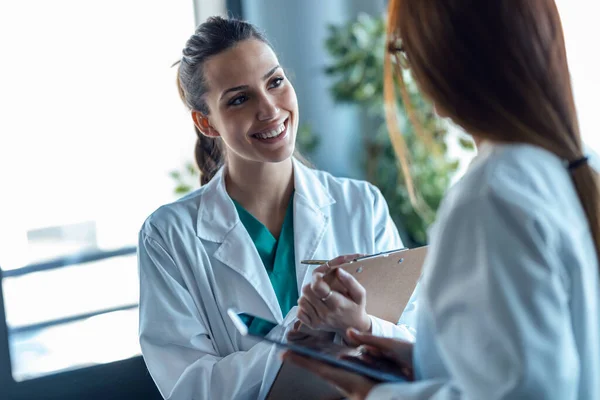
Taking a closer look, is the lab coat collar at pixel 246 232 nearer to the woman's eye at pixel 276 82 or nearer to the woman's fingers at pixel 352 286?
the woman's eye at pixel 276 82

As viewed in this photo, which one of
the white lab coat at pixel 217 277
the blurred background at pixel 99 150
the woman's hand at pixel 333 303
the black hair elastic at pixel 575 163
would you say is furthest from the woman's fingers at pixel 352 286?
the blurred background at pixel 99 150

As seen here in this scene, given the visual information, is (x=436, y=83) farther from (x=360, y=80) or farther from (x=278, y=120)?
(x=360, y=80)

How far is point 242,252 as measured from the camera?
165cm

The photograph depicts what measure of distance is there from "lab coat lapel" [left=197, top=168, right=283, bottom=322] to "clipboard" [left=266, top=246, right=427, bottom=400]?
0.25 meters

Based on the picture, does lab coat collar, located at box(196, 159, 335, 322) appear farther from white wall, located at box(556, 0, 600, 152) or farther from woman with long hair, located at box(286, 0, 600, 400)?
white wall, located at box(556, 0, 600, 152)

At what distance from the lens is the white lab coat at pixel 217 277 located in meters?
1.50

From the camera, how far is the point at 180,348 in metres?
1.55

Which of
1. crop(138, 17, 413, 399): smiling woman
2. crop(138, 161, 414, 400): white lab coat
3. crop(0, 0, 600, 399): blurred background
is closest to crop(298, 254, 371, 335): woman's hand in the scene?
crop(138, 161, 414, 400): white lab coat

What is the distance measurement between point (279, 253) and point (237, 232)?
0.12 meters

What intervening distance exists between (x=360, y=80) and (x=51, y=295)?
1.50 meters

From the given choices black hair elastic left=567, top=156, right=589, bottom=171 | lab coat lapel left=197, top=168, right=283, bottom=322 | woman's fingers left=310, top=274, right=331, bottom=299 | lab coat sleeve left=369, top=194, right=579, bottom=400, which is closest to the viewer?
lab coat sleeve left=369, top=194, right=579, bottom=400

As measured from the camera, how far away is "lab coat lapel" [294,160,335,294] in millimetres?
1683

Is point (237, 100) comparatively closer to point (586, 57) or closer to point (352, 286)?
point (352, 286)

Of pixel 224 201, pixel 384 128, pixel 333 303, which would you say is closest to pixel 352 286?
pixel 333 303
